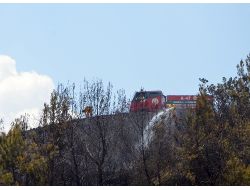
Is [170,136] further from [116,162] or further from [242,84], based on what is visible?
[242,84]

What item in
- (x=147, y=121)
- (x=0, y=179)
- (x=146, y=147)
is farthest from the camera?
(x=147, y=121)

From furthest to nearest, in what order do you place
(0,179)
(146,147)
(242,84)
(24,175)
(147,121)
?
(242,84) → (147,121) → (146,147) → (24,175) → (0,179)

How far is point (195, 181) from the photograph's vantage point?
66.0ft

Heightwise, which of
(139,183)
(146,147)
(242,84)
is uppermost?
(242,84)

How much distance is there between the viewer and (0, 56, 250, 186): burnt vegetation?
66.6 feet

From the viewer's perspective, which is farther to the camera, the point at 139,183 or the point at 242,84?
the point at 242,84

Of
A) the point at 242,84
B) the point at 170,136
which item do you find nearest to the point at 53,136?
the point at 170,136

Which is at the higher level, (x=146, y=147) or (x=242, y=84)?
(x=242, y=84)

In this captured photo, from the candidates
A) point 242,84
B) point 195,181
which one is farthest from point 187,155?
point 242,84

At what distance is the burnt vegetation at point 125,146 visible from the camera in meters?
20.3

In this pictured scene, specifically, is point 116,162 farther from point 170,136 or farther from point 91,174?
point 170,136

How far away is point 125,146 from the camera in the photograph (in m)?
24.1

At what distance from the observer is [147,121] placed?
79.5ft

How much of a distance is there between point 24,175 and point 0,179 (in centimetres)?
168
